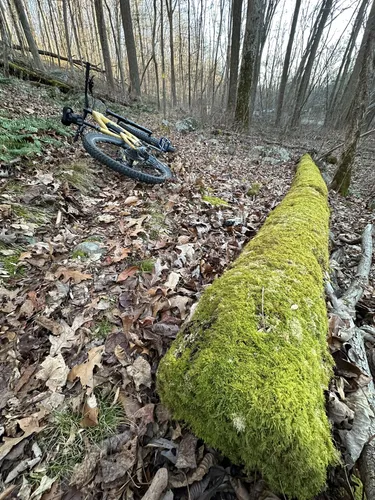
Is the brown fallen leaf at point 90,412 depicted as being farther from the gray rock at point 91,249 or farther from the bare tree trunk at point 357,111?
the bare tree trunk at point 357,111

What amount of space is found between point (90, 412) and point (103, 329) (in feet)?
2.21

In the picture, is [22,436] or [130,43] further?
[130,43]

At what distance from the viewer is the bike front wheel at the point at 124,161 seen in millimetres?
4844

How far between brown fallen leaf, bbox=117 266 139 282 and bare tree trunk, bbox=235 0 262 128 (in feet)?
37.1

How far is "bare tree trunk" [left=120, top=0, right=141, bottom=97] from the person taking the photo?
39.3ft

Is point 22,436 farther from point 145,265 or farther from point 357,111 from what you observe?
point 357,111

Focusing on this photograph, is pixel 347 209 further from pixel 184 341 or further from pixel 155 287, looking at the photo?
pixel 184 341

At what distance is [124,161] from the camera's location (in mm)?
5531

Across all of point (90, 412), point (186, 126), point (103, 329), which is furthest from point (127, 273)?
point (186, 126)

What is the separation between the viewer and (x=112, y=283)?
2.63 metres

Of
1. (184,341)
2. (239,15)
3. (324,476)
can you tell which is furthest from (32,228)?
(239,15)

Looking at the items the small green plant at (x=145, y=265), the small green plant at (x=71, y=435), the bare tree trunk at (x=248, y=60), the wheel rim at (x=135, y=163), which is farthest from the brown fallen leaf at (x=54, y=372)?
the bare tree trunk at (x=248, y=60)

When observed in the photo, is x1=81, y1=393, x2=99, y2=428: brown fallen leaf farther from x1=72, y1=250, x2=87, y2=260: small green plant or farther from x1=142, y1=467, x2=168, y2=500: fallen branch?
x1=72, y1=250, x2=87, y2=260: small green plant

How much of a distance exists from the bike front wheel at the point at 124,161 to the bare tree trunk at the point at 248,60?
26.0 ft
